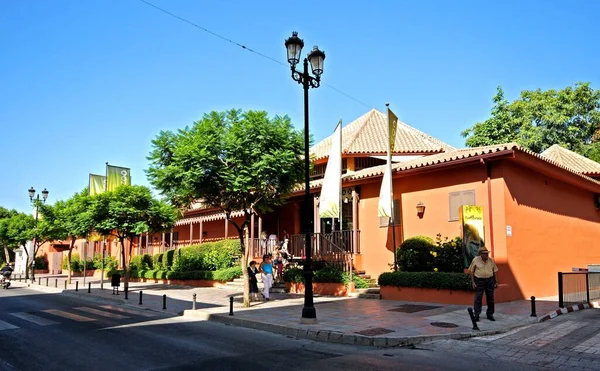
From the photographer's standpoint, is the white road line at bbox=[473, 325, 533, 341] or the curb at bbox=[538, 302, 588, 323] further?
the curb at bbox=[538, 302, 588, 323]

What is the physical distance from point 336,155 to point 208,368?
10.6 meters

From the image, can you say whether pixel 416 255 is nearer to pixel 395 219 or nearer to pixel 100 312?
pixel 395 219

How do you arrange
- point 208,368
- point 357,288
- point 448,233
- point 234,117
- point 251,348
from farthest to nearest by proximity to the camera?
point 357,288 → point 448,233 → point 234,117 → point 251,348 → point 208,368

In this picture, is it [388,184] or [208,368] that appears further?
[388,184]

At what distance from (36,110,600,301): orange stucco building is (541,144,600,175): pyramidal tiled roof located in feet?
0.50

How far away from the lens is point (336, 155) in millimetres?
16391

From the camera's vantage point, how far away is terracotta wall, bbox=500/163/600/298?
48.9 ft

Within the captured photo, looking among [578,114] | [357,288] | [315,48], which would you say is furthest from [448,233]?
[578,114]

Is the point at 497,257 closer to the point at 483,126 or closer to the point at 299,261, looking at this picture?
the point at 299,261

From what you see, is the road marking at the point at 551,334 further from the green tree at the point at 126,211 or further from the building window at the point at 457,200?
the green tree at the point at 126,211

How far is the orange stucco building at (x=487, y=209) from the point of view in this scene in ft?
48.1

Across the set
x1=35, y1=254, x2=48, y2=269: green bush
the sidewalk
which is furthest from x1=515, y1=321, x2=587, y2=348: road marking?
Answer: x1=35, y1=254, x2=48, y2=269: green bush

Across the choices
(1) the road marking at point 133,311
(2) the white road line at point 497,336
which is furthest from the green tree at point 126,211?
(2) the white road line at point 497,336

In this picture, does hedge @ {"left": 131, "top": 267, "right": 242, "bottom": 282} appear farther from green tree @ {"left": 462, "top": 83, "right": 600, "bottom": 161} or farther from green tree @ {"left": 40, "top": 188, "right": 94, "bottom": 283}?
green tree @ {"left": 462, "top": 83, "right": 600, "bottom": 161}
